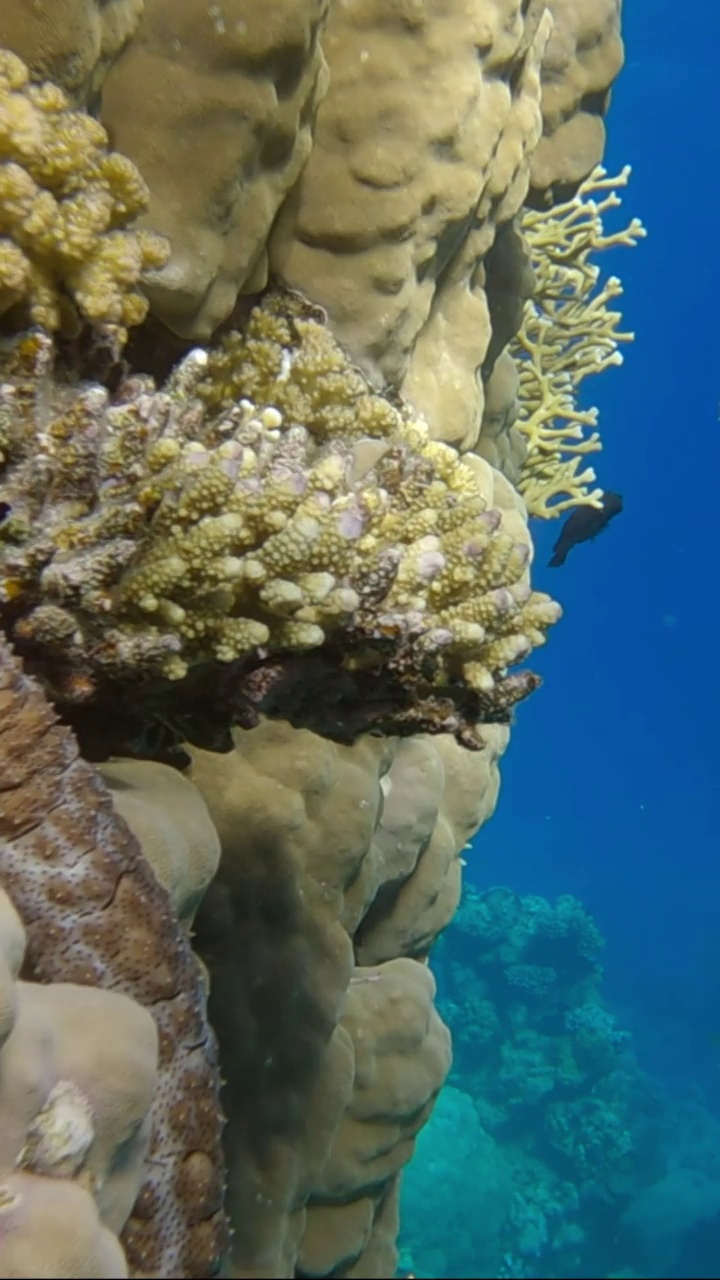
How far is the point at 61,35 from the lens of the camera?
255cm

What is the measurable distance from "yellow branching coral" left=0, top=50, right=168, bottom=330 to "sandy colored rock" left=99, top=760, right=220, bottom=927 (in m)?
1.30

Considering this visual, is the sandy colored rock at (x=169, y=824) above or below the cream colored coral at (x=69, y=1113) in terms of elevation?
above

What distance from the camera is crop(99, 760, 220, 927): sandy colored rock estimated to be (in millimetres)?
2389

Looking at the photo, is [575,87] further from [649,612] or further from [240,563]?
[649,612]

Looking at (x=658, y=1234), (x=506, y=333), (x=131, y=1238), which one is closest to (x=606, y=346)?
(x=506, y=333)

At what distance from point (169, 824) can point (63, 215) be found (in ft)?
5.60

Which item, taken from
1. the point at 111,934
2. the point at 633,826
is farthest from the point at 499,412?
the point at 633,826

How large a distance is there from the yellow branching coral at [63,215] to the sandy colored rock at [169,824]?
1299mm

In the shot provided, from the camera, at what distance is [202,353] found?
302 centimetres

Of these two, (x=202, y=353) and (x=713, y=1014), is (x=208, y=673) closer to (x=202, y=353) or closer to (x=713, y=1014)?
(x=202, y=353)

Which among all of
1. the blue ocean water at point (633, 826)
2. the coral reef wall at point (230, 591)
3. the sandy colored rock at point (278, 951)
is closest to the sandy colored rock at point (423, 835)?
the coral reef wall at point (230, 591)

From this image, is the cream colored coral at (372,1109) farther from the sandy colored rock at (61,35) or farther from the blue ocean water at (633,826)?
the sandy colored rock at (61,35)

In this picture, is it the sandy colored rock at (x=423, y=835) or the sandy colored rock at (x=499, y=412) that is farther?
the sandy colored rock at (x=499, y=412)

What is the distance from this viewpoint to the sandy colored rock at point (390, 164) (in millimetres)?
3742
